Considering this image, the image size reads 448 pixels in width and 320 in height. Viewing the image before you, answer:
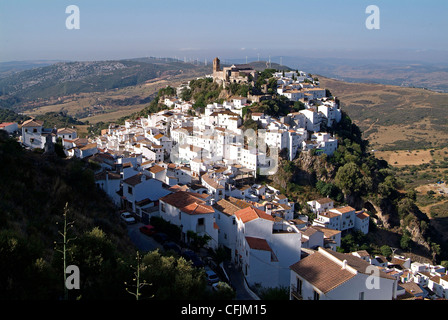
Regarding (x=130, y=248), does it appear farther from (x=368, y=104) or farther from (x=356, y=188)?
(x=368, y=104)

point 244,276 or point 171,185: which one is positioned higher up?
point 171,185

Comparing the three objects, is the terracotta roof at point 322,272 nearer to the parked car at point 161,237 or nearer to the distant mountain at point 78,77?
the parked car at point 161,237

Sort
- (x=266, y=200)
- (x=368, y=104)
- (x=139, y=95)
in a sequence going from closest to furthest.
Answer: (x=266, y=200), (x=368, y=104), (x=139, y=95)

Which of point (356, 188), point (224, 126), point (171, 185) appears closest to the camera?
point (171, 185)

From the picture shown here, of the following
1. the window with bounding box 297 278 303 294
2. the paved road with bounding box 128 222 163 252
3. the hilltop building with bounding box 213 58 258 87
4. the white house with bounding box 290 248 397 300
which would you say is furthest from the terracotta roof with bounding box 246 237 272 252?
the hilltop building with bounding box 213 58 258 87

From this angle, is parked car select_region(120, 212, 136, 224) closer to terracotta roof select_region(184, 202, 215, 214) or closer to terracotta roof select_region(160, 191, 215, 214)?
terracotta roof select_region(160, 191, 215, 214)

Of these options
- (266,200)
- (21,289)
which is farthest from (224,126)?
(21,289)
